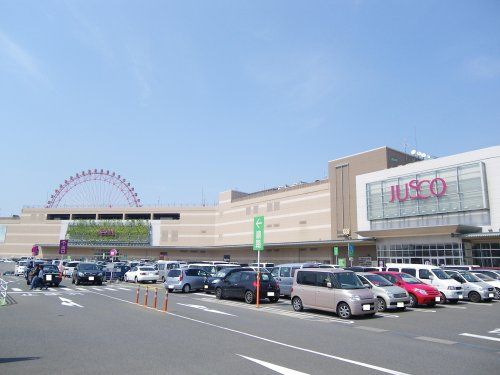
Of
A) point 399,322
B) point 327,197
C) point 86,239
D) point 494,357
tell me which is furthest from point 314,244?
point 86,239

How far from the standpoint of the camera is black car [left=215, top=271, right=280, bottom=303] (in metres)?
20.1

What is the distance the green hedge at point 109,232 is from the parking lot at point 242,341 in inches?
2860

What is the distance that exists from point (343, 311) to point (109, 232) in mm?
82093

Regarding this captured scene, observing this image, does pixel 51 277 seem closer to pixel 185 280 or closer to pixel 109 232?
pixel 185 280

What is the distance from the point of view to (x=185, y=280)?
2630 centimetres

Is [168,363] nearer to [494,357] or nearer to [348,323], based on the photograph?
[494,357]

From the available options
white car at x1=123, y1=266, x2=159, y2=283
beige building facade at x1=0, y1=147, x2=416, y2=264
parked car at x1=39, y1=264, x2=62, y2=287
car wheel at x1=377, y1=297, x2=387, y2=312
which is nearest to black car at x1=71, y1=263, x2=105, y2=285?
parked car at x1=39, y1=264, x2=62, y2=287

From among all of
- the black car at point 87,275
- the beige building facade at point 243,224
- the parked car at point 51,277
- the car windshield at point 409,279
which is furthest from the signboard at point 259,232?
the beige building facade at point 243,224

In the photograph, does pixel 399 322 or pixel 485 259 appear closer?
pixel 399 322

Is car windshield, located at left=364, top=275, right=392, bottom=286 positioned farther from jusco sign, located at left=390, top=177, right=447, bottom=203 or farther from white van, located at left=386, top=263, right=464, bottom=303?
jusco sign, located at left=390, top=177, right=447, bottom=203

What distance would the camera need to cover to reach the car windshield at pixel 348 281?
50.6 feet

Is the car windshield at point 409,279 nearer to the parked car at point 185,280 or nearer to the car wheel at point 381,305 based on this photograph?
the car wheel at point 381,305

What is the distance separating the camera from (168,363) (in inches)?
306

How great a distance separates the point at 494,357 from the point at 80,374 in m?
8.45
